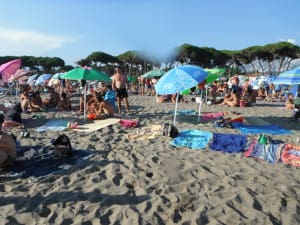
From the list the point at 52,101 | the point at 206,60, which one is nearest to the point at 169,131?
the point at 52,101

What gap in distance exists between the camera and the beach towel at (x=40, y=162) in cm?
436

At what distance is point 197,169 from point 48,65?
4434 cm

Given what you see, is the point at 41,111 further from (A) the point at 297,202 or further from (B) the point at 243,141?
(A) the point at 297,202

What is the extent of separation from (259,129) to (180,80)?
88.5 inches

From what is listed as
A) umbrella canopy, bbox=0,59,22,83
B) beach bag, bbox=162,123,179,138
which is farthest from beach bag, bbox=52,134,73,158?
umbrella canopy, bbox=0,59,22,83

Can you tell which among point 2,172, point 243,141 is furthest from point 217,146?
point 2,172

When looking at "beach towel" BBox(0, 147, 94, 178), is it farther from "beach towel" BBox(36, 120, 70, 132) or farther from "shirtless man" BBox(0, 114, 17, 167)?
"beach towel" BBox(36, 120, 70, 132)

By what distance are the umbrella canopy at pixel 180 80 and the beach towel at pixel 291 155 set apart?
2059 mm

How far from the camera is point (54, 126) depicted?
7.64 metres

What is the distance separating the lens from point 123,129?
7.31m

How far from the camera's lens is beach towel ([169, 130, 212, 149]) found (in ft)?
19.0

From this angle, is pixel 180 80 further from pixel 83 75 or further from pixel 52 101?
pixel 52 101

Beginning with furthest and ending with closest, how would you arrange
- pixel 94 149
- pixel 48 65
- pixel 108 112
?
pixel 48 65 < pixel 108 112 < pixel 94 149

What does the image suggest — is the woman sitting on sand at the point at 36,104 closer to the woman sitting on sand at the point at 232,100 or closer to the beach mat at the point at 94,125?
the beach mat at the point at 94,125
